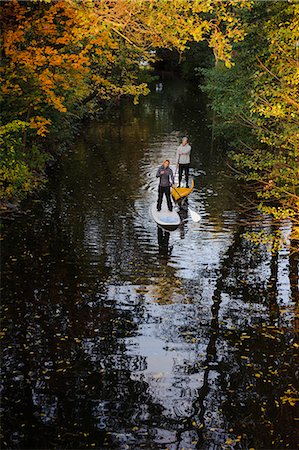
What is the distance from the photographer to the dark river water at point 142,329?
8477 millimetres

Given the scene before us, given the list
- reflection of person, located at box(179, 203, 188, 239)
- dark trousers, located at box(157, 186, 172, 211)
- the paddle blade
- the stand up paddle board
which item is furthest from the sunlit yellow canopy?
the stand up paddle board

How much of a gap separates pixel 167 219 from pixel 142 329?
296 inches

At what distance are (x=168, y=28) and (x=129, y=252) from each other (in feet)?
20.0

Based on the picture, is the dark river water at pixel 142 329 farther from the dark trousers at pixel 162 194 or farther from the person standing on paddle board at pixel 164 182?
the person standing on paddle board at pixel 164 182

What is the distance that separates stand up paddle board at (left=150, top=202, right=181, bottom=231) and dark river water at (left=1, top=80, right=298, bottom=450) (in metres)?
0.27

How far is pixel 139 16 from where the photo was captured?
1405 cm

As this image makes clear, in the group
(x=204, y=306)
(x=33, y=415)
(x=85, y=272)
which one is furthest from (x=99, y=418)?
(x=85, y=272)

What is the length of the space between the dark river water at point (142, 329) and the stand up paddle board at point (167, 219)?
266mm

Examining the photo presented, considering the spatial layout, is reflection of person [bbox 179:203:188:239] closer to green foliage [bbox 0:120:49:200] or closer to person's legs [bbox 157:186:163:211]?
person's legs [bbox 157:186:163:211]

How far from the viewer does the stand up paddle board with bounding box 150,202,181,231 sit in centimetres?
1828

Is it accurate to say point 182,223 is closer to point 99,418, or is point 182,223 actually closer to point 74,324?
point 74,324

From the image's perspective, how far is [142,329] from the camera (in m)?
11.5

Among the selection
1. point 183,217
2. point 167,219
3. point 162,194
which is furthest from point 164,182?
point 167,219

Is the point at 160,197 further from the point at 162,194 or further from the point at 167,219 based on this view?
the point at 167,219
